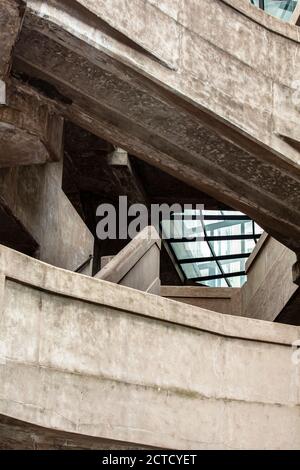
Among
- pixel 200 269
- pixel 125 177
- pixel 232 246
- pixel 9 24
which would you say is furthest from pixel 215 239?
pixel 9 24

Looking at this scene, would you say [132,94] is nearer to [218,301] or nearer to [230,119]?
[230,119]

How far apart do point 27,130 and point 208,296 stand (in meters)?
7.83

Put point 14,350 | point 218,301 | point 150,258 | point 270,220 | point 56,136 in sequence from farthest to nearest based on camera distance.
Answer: point 218,301 < point 150,258 < point 270,220 < point 56,136 < point 14,350

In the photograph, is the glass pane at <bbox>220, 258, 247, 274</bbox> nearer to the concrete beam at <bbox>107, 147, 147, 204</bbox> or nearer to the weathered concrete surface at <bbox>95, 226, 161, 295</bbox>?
the concrete beam at <bbox>107, 147, 147, 204</bbox>

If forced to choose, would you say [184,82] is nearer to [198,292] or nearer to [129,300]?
[129,300]

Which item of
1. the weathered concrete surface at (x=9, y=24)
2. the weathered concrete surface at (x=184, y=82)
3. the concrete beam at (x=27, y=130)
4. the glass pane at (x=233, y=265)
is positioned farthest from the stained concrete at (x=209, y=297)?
the weathered concrete surface at (x=9, y=24)

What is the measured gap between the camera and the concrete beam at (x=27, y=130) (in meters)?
11.4

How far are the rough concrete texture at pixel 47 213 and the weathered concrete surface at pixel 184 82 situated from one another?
4.80ft

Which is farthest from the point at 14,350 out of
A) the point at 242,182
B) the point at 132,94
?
the point at 242,182

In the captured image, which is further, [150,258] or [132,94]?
[150,258]

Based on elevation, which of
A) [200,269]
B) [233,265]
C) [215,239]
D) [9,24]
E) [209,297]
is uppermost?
[215,239]

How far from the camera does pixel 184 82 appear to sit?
1120cm

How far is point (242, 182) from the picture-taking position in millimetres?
12648
